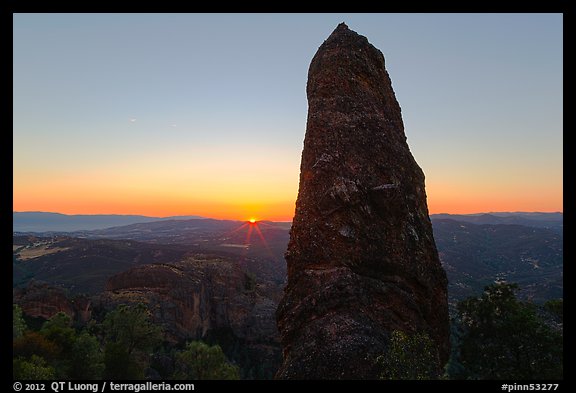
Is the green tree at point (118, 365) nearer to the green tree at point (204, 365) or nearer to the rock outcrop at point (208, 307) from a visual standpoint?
the green tree at point (204, 365)

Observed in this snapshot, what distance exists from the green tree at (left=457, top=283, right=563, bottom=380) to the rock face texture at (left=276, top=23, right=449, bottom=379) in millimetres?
8943

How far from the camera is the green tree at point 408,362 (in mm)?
18653

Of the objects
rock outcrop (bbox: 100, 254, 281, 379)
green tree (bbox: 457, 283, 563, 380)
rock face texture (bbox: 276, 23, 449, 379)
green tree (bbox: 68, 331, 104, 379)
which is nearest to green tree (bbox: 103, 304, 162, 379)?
green tree (bbox: 68, 331, 104, 379)

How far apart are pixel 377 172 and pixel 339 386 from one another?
1933 centimetres

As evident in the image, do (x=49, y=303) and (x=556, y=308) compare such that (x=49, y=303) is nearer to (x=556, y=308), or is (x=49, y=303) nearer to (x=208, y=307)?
(x=208, y=307)

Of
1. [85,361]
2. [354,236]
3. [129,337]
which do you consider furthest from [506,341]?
[129,337]

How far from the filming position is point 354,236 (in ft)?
95.2

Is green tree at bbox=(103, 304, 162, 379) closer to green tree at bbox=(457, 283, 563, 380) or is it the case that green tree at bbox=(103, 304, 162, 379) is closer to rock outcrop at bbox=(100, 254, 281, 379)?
rock outcrop at bbox=(100, 254, 281, 379)

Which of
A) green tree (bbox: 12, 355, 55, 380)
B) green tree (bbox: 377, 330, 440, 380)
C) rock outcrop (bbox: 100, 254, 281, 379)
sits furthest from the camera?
rock outcrop (bbox: 100, 254, 281, 379)

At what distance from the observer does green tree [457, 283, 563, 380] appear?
3266cm

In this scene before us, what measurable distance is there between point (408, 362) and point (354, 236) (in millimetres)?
11629

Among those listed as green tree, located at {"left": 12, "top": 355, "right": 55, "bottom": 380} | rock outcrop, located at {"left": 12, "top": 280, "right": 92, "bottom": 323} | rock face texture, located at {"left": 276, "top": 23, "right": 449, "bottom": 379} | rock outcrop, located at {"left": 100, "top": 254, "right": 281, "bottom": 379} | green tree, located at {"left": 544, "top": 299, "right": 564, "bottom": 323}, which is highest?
rock face texture, located at {"left": 276, "top": 23, "right": 449, "bottom": 379}
